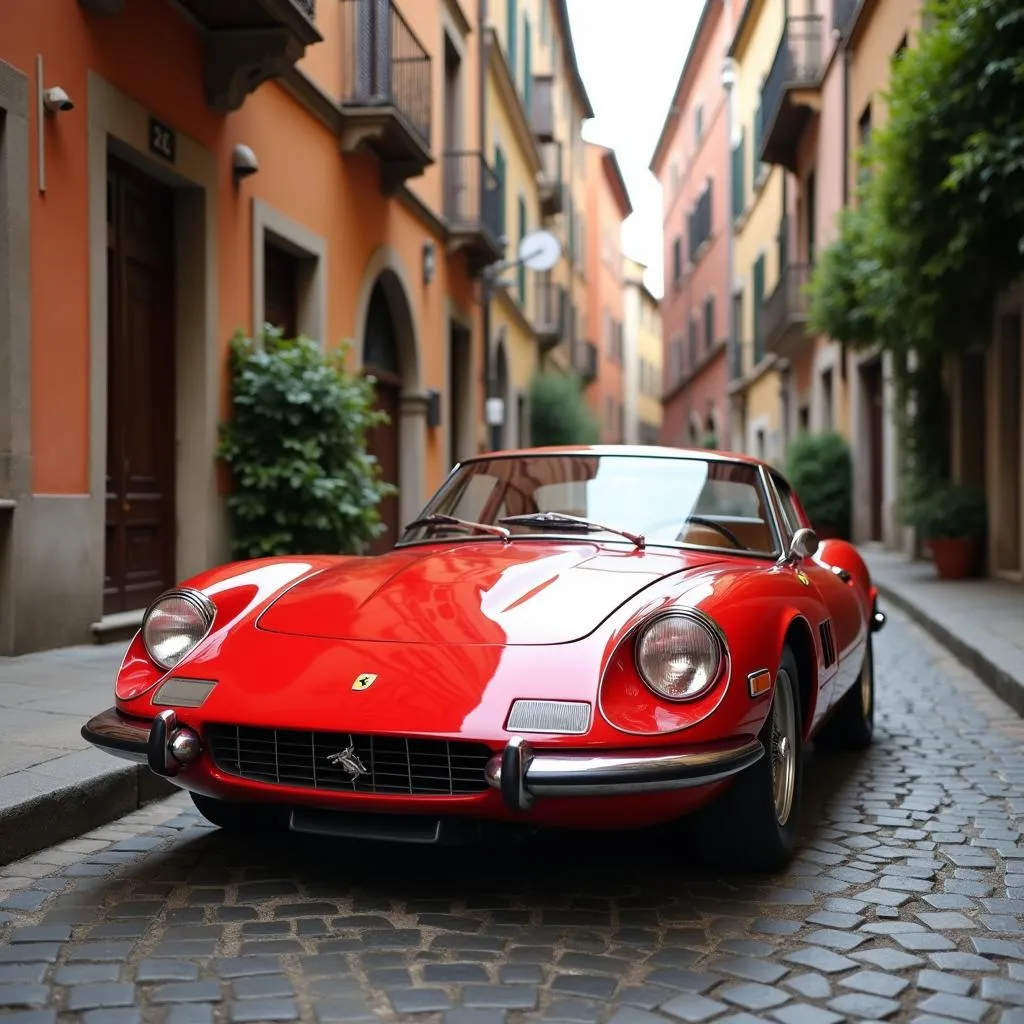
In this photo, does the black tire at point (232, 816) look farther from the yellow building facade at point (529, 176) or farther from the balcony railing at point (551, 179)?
the balcony railing at point (551, 179)

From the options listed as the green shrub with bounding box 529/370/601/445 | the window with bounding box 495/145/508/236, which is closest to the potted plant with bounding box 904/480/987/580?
the window with bounding box 495/145/508/236

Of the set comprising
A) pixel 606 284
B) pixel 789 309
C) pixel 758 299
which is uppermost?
pixel 606 284

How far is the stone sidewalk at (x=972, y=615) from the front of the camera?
707 centimetres

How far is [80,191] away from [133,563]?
2.48m

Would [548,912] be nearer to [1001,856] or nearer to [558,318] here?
[1001,856]

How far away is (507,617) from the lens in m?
3.56

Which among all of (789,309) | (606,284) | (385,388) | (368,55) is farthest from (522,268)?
(606,284)

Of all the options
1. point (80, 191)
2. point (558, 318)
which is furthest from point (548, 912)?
point (558, 318)

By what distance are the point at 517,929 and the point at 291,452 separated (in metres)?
6.64

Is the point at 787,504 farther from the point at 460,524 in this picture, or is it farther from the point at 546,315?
the point at 546,315

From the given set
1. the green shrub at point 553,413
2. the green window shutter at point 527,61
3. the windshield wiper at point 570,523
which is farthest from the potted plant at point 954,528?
the green window shutter at point 527,61

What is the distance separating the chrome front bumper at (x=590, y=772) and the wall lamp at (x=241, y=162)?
24.4ft

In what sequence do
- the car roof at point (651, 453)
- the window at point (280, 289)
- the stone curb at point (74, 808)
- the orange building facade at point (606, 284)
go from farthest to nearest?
1. the orange building facade at point (606, 284)
2. the window at point (280, 289)
3. the car roof at point (651, 453)
4. the stone curb at point (74, 808)

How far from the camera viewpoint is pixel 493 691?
3.23 meters
